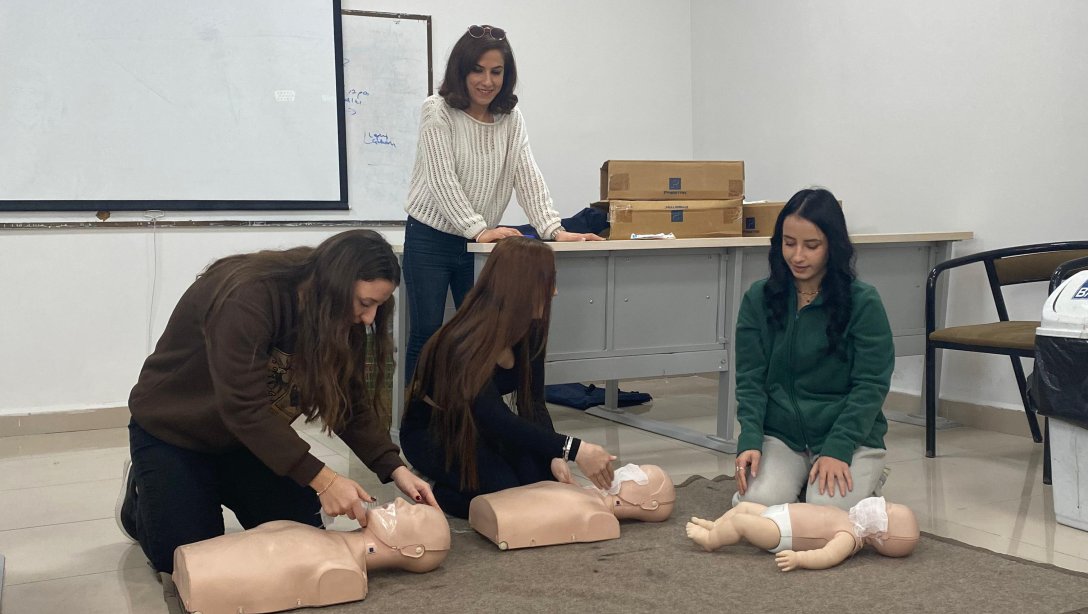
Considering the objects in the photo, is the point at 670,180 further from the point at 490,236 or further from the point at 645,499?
the point at 645,499

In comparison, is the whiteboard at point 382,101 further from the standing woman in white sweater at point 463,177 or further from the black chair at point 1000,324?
the black chair at point 1000,324

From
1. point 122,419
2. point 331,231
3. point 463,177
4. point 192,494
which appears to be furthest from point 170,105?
point 192,494

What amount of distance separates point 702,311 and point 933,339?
0.75 m

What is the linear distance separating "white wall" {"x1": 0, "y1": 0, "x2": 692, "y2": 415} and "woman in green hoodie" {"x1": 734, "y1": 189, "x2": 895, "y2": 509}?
1516 mm

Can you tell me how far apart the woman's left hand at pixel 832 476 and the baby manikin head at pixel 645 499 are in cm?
37

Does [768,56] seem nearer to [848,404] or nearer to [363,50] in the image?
[363,50]

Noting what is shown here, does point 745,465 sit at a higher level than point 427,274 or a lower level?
lower

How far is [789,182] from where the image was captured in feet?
14.7

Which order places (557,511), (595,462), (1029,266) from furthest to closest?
(1029,266)
(595,462)
(557,511)

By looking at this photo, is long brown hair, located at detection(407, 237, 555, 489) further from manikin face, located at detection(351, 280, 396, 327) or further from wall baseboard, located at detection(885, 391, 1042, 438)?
wall baseboard, located at detection(885, 391, 1042, 438)

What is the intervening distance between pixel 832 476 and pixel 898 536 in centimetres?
22

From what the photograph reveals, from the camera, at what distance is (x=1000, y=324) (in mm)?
3086

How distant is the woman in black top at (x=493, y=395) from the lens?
235 cm

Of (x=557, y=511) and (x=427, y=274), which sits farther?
(x=427, y=274)
